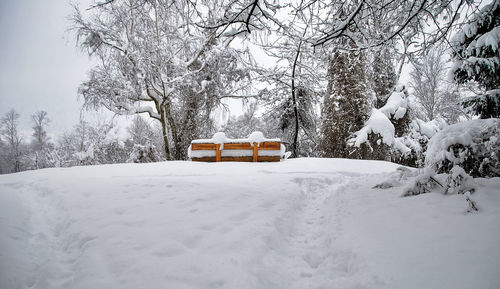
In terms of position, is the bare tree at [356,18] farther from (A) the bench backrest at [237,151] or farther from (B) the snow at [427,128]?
(B) the snow at [427,128]

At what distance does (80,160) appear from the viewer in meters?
13.7

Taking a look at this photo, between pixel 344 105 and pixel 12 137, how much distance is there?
3165cm

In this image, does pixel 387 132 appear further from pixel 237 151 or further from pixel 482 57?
pixel 237 151

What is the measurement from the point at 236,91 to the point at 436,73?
51.4 feet

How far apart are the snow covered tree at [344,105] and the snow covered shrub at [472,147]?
6.35 metres

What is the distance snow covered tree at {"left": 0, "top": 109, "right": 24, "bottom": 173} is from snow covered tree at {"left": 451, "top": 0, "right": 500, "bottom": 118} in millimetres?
33887

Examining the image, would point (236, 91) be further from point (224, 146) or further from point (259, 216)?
point (259, 216)

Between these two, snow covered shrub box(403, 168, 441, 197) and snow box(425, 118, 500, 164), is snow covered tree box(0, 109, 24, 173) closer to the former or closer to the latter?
snow covered shrub box(403, 168, 441, 197)

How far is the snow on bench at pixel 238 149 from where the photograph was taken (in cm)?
858

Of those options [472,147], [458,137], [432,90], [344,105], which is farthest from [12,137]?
[432,90]

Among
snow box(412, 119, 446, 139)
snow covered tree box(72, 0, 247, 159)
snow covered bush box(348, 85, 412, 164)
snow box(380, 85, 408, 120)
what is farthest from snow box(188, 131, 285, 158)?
snow box(412, 119, 446, 139)

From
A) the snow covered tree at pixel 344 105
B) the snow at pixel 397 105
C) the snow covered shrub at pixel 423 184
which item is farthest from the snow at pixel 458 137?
the snow at pixel 397 105

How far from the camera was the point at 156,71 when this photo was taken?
9.97 m

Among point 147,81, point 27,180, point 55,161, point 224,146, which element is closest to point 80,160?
point 147,81
